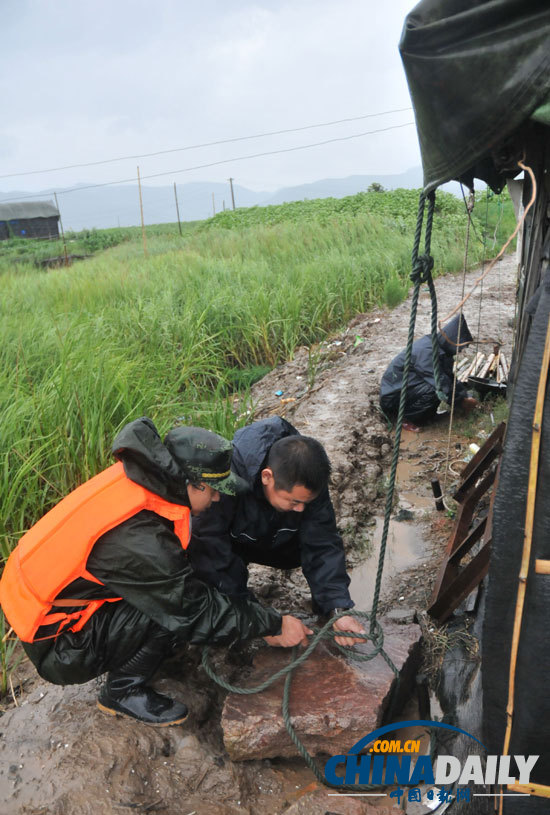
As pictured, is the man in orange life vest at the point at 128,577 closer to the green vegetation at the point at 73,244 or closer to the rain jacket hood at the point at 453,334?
the rain jacket hood at the point at 453,334

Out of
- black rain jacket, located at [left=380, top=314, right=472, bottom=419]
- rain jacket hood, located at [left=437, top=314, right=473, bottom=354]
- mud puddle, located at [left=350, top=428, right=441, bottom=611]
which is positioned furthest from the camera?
rain jacket hood, located at [left=437, top=314, right=473, bottom=354]

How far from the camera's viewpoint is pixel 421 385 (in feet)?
16.1

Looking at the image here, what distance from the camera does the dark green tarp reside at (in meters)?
1.44

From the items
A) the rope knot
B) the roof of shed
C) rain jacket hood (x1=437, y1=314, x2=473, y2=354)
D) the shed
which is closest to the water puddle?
rain jacket hood (x1=437, y1=314, x2=473, y2=354)

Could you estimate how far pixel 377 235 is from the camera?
12.0m

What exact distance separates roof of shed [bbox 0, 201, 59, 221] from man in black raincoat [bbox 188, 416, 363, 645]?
2569 cm

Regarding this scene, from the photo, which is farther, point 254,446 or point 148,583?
point 254,446

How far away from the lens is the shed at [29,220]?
2444cm

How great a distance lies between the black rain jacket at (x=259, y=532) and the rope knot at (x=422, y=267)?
840 millimetres

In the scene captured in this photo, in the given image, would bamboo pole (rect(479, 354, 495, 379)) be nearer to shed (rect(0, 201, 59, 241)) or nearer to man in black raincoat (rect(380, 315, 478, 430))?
man in black raincoat (rect(380, 315, 478, 430))

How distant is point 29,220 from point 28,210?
0.60 m

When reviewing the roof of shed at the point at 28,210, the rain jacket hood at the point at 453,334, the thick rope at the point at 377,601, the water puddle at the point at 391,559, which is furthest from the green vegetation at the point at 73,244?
the thick rope at the point at 377,601

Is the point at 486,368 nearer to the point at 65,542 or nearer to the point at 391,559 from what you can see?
the point at 391,559

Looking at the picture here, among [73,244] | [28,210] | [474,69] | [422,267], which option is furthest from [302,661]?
[28,210]
